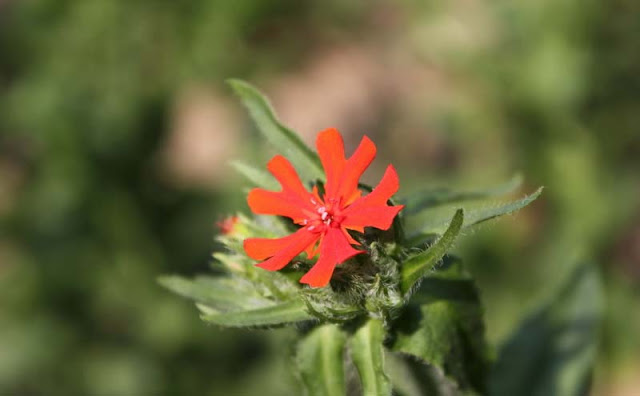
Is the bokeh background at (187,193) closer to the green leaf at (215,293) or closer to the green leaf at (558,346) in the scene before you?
the green leaf at (558,346)

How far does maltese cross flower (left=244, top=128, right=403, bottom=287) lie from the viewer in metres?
2.13

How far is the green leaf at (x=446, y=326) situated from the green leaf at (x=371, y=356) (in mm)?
94

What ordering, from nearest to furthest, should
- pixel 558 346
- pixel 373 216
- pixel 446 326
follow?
pixel 373 216
pixel 446 326
pixel 558 346

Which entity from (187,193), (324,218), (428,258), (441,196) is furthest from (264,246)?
(187,193)

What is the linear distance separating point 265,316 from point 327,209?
387 mm

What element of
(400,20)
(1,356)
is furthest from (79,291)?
(400,20)

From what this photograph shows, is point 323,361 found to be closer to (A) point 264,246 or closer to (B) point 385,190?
(A) point 264,246

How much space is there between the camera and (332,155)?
90.4 inches

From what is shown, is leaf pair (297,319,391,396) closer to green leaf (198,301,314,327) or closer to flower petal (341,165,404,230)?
green leaf (198,301,314,327)

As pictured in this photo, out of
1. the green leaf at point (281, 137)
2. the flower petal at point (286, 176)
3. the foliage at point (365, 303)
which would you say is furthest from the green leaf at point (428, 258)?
the green leaf at point (281, 137)

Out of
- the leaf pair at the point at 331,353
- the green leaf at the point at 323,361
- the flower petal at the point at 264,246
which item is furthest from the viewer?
the green leaf at the point at 323,361

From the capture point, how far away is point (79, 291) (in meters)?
5.95

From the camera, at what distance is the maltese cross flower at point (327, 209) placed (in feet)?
6.98

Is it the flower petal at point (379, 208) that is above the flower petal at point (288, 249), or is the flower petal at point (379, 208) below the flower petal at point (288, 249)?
above
